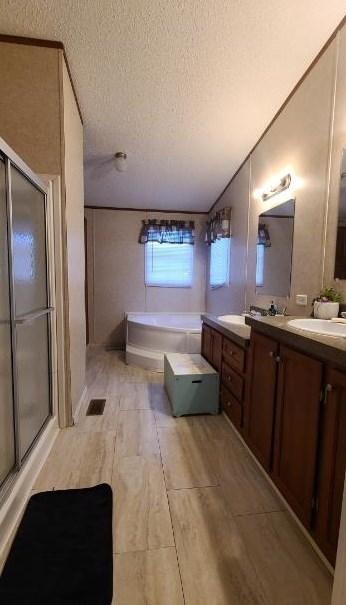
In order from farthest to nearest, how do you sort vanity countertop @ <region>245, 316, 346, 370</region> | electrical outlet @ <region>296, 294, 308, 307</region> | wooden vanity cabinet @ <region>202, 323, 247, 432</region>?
electrical outlet @ <region>296, 294, 308, 307</region> < wooden vanity cabinet @ <region>202, 323, 247, 432</region> < vanity countertop @ <region>245, 316, 346, 370</region>

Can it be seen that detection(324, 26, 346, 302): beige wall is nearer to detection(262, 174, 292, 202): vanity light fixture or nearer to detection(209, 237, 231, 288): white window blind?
detection(262, 174, 292, 202): vanity light fixture

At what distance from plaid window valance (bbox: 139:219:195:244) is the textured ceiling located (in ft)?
4.40

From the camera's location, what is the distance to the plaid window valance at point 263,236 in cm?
256

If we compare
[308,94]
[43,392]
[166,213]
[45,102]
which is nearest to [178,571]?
[43,392]

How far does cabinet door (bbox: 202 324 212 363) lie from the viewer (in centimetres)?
256

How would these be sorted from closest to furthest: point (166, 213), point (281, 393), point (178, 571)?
point (178, 571) → point (281, 393) → point (166, 213)

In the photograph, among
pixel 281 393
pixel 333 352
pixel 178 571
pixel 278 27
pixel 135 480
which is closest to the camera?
pixel 333 352

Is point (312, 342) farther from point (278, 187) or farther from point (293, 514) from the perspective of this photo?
point (278, 187)

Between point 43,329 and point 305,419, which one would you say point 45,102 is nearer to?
point 43,329

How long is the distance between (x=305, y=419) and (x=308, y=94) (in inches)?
83.8

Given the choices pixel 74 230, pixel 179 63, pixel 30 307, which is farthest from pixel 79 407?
pixel 179 63

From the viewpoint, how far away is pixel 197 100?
2.30 metres

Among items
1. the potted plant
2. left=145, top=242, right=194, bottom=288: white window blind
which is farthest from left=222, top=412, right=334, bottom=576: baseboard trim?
left=145, top=242, right=194, bottom=288: white window blind

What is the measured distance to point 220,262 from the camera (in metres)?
3.86
